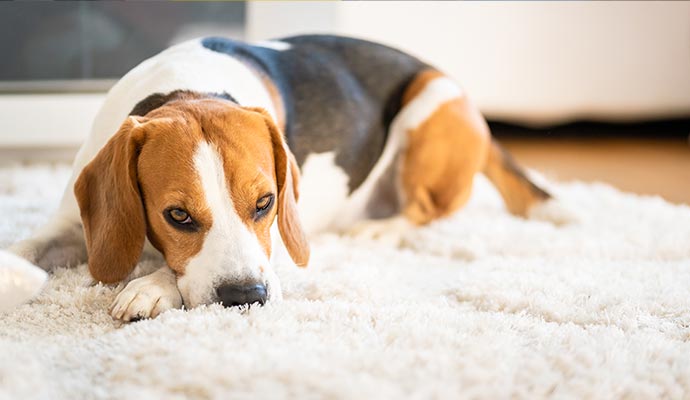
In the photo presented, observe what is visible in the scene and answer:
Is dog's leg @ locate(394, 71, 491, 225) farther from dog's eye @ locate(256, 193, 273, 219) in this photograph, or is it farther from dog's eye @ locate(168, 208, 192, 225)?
dog's eye @ locate(168, 208, 192, 225)

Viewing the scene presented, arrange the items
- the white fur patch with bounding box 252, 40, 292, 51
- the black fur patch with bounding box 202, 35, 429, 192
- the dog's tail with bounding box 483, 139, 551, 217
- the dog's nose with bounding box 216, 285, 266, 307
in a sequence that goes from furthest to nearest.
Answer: the dog's tail with bounding box 483, 139, 551, 217 < the white fur patch with bounding box 252, 40, 292, 51 < the black fur patch with bounding box 202, 35, 429, 192 < the dog's nose with bounding box 216, 285, 266, 307

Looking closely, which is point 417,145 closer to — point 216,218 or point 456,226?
point 456,226

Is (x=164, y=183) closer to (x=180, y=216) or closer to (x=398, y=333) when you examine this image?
(x=180, y=216)

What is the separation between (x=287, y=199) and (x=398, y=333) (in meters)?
0.56

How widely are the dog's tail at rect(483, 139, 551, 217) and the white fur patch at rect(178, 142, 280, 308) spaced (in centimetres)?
149

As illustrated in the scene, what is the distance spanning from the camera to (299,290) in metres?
2.15

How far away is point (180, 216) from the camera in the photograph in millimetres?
1937

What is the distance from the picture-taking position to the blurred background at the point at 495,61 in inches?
157

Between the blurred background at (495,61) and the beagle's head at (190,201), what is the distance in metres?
2.05

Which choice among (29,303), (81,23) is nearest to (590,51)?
(81,23)

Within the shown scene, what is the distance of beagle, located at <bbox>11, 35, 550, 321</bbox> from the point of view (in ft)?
6.31

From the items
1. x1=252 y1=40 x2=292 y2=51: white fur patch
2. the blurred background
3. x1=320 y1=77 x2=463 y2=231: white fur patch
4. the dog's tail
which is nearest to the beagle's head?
x1=252 y1=40 x2=292 y2=51: white fur patch

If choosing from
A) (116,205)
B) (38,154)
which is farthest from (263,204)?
(38,154)

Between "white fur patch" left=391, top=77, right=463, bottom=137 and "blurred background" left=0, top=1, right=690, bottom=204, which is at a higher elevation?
"white fur patch" left=391, top=77, right=463, bottom=137
